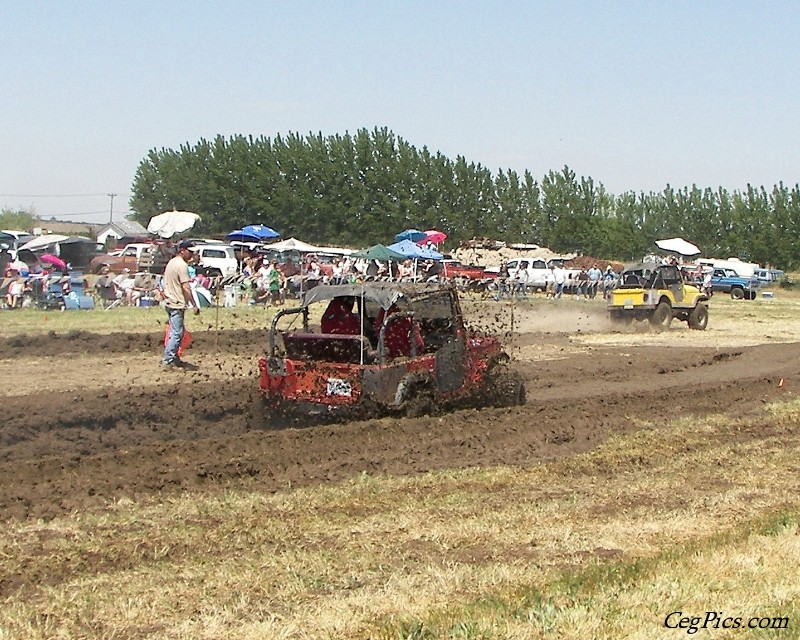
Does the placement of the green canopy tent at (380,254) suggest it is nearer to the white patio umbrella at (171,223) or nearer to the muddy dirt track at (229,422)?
the white patio umbrella at (171,223)

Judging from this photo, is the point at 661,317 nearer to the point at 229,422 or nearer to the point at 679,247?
the point at 229,422

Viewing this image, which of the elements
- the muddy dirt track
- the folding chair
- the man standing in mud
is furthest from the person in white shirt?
the man standing in mud

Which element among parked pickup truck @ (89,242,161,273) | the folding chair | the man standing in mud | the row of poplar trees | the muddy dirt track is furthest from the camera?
the row of poplar trees

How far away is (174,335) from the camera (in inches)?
603

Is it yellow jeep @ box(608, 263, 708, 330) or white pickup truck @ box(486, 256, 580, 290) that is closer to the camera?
yellow jeep @ box(608, 263, 708, 330)

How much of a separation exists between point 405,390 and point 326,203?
63.6 metres

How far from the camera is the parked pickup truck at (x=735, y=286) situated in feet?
161

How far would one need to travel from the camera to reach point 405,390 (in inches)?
440

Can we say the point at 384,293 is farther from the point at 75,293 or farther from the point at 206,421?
the point at 75,293

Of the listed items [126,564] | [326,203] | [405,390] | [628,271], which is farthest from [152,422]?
[326,203]

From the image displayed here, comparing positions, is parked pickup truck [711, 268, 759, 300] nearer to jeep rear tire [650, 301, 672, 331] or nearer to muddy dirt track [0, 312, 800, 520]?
jeep rear tire [650, 301, 672, 331]

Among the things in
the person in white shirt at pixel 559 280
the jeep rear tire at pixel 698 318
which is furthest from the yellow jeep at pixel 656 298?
the person in white shirt at pixel 559 280
